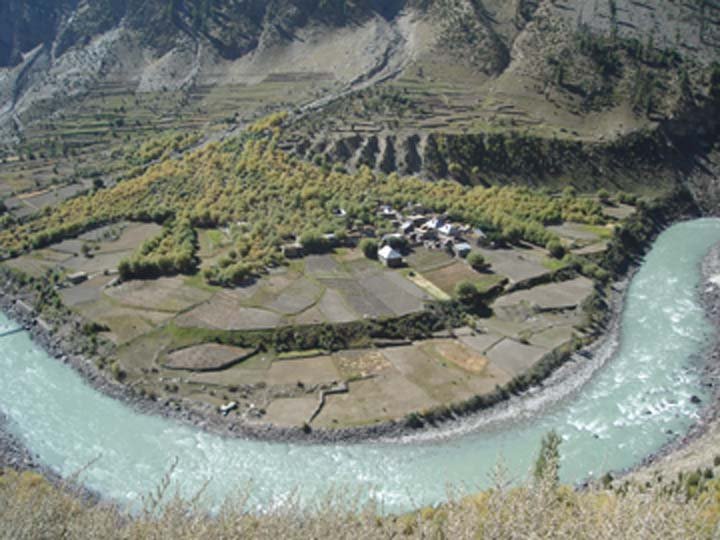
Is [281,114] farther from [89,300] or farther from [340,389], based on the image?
[340,389]

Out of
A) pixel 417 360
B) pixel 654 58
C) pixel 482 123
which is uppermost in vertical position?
pixel 654 58

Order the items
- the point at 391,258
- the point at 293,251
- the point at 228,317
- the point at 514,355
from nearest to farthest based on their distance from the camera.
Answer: the point at 514,355
the point at 228,317
the point at 391,258
the point at 293,251

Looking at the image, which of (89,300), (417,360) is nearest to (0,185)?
(89,300)

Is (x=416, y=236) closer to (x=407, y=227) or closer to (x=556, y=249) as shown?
(x=407, y=227)

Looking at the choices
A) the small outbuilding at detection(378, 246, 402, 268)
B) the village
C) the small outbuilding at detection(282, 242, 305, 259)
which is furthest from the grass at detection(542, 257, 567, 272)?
the small outbuilding at detection(282, 242, 305, 259)

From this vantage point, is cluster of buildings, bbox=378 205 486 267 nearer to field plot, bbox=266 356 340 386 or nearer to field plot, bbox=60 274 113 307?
field plot, bbox=266 356 340 386

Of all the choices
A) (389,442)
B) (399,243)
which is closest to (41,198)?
(399,243)
